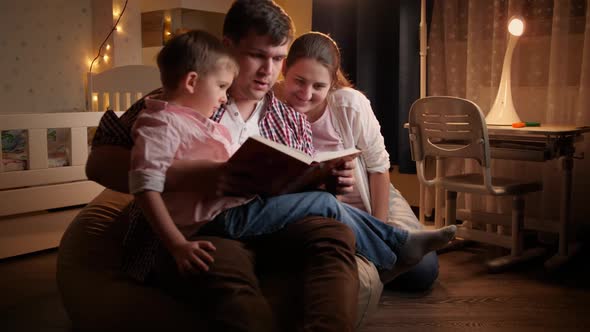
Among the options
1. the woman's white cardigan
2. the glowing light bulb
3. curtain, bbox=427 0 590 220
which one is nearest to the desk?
curtain, bbox=427 0 590 220

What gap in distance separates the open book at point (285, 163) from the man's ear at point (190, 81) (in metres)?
0.24

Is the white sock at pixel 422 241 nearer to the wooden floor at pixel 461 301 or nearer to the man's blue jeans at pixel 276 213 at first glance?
the man's blue jeans at pixel 276 213

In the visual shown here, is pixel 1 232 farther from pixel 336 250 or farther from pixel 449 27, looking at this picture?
pixel 449 27

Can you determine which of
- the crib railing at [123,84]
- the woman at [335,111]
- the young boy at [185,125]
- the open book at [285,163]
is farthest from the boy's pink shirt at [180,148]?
the crib railing at [123,84]

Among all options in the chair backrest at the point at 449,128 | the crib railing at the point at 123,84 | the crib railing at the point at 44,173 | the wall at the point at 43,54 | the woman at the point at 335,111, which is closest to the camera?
the woman at the point at 335,111

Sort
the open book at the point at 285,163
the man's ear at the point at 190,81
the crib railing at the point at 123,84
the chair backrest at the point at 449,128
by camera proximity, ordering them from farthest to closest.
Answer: the crib railing at the point at 123,84, the chair backrest at the point at 449,128, the man's ear at the point at 190,81, the open book at the point at 285,163

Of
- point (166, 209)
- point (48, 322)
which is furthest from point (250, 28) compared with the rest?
point (48, 322)

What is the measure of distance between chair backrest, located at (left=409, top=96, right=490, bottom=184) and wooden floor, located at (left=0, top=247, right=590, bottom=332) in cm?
51

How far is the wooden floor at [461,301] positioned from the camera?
2242 mm

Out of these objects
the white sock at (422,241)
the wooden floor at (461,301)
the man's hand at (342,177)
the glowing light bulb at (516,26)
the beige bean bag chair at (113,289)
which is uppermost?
the glowing light bulb at (516,26)

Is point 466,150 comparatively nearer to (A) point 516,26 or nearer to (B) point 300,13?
(A) point 516,26

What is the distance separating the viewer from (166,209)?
1.44 meters

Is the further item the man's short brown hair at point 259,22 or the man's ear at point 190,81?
the man's short brown hair at point 259,22

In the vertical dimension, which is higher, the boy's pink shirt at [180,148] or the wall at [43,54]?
the wall at [43,54]
